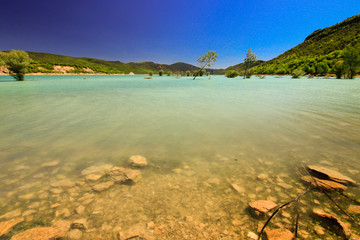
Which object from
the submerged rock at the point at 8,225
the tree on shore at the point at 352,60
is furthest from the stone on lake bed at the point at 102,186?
the tree on shore at the point at 352,60

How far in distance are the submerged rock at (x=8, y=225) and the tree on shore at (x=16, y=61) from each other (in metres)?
48.8

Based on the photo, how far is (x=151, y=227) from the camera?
2021 millimetres

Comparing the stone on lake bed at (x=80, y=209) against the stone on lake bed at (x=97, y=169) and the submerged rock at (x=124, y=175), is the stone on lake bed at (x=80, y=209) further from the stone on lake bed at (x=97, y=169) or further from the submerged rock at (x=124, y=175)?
the stone on lake bed at (x=97, y=169)

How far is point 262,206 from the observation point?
2256 millimetres

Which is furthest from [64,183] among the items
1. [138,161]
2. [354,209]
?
[354,209]

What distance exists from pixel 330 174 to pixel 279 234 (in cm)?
199

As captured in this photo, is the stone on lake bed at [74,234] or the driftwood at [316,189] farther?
the driftwood at [316,189]

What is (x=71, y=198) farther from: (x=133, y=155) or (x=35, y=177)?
(x=133, y=155)

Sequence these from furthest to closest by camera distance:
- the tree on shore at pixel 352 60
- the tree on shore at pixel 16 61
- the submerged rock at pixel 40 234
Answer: the tree on shore at pixel 352 60
the tree on shore at pixel 16 61
the submerged rock at pixel 40 234

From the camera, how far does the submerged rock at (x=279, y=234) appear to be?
1.82 metres

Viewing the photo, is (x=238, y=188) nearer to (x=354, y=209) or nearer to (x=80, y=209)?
(x=354, y=209)

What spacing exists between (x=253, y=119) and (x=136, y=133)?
512cm

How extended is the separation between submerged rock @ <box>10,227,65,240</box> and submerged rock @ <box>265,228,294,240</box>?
2.66 metres

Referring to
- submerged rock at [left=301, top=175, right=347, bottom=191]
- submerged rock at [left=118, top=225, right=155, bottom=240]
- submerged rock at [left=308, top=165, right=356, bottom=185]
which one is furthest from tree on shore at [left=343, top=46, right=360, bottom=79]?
submerged rock at [left=118, top=225, right=155, bottom=240]
